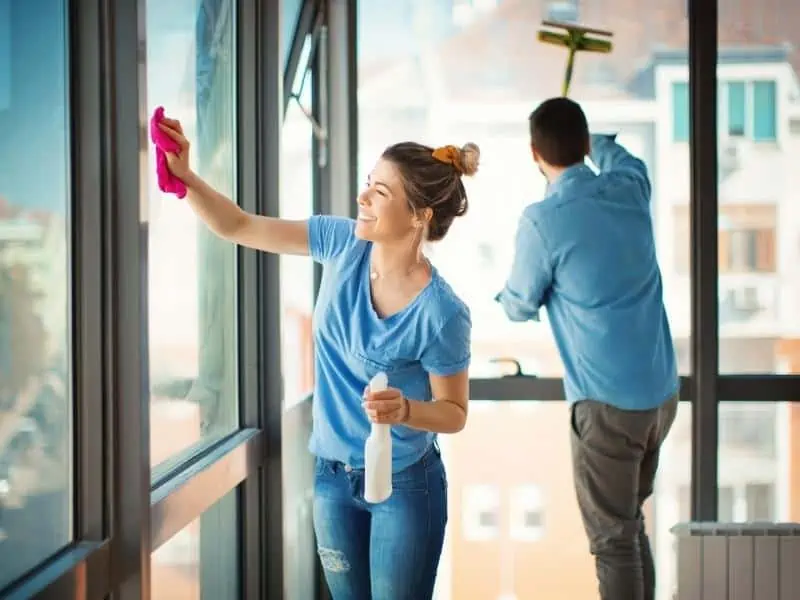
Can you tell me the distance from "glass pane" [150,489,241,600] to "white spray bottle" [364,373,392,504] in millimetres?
333

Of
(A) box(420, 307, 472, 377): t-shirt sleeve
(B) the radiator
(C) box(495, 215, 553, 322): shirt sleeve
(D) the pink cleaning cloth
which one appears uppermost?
(D) the pink cleaning cloth

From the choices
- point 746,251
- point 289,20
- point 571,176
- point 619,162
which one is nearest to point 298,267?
point 289,20

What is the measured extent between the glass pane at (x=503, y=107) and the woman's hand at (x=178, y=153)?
1639 mm

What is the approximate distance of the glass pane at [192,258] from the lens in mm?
1688

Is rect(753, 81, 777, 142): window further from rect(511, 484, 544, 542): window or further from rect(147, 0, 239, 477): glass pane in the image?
rect(147, 0, 239, 477): glass pane

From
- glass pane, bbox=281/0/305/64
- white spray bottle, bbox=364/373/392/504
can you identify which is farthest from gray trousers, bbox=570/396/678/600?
glass pane, bbox=281/0/305/64

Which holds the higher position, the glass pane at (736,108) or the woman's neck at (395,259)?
the glass pane at (736,108)

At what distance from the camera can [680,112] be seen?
3.17 m

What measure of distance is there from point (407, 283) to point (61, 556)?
0.89m

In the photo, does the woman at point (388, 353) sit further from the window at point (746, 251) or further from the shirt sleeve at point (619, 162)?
the window at point (746, 251)

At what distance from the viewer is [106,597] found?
4.36 feet

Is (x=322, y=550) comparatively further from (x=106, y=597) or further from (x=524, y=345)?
(x=524, y=345)

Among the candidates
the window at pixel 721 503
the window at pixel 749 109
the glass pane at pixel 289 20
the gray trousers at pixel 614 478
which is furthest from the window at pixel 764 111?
the glass pane at pixel 289 20

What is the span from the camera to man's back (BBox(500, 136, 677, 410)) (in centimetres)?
252
